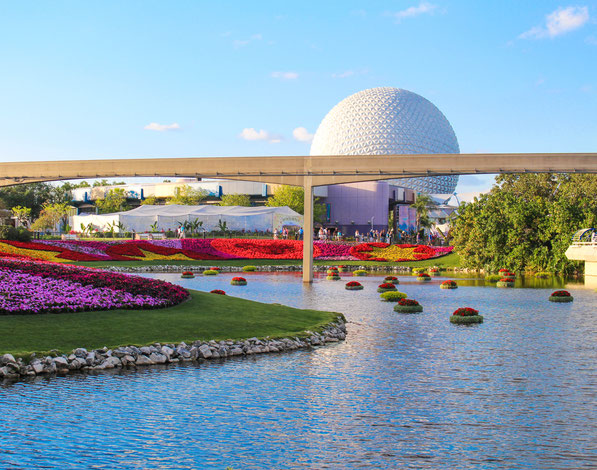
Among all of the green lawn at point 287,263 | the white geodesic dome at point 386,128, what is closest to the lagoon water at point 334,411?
the green lawn at point 287,263

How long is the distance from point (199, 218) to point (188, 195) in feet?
110

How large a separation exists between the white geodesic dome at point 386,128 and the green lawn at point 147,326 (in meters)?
93.0

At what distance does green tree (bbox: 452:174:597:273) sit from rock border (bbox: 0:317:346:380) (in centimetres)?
4275

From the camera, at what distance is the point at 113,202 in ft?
418

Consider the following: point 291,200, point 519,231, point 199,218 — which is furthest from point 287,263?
point 291,200

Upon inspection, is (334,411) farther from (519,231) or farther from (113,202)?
(113,202)

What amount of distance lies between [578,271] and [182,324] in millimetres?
46014

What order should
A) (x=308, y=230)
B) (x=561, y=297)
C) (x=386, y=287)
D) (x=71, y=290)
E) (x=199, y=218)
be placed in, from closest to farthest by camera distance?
(x=71, y=290) < (x=561, y=297) < (x=386, y=287) < (x=308, y=230) < (x=199, y=218)

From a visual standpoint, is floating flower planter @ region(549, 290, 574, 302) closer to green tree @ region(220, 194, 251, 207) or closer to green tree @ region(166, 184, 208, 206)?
green tree @ region(220, 194, 251, 207)

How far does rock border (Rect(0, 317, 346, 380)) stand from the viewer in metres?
16.7

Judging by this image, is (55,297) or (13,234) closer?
(55,297)

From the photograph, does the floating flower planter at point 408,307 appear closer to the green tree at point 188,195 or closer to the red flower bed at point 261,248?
the red flower bed at point 261,248

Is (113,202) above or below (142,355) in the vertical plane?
above

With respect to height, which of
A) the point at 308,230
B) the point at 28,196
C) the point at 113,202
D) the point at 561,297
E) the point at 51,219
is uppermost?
the point at 28,196
